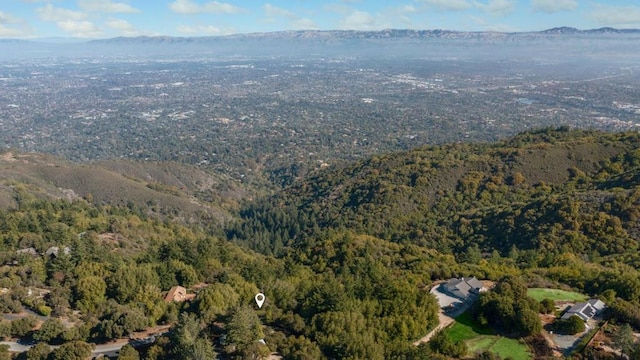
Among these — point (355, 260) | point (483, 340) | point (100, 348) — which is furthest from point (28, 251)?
point (483, 340)

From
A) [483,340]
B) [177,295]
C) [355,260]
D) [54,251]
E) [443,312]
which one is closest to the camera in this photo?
[483,340]

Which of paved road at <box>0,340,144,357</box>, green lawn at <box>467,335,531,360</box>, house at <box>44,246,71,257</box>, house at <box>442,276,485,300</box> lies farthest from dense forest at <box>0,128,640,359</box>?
house at <box>442,276,485,300</box>

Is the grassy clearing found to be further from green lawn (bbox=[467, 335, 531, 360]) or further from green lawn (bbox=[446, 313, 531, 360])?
green lawn (bbox=[467, 335, 531, 360])

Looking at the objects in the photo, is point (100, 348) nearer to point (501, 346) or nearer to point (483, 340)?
point (483, 340)

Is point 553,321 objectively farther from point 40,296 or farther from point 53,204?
point 53,204

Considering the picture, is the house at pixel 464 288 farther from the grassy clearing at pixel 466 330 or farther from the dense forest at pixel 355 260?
the grassy clearing at pixel 466 330

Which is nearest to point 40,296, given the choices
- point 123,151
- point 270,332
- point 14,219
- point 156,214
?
point 270,332
